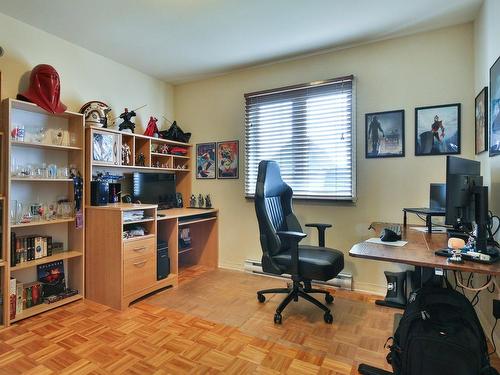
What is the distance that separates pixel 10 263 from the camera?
2248 mm

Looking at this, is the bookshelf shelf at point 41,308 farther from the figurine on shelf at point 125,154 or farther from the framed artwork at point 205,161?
the framed artwork at point 205,161

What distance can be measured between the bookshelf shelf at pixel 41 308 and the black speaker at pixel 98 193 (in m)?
0.88

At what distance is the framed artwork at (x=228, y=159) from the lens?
144 inches

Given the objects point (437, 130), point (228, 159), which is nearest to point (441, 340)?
point (437, 130)

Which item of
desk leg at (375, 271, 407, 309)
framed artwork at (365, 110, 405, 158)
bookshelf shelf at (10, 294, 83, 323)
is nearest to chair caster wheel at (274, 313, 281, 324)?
desk leg at (375, 271, 407, 309)

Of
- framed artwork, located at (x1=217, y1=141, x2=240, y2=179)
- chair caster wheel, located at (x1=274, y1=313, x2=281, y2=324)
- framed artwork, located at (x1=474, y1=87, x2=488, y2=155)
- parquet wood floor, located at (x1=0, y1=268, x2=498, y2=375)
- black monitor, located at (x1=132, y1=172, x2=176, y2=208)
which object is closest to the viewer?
parquet wood floor, located at (x1=0, y1=268, x2=498, y2=375)

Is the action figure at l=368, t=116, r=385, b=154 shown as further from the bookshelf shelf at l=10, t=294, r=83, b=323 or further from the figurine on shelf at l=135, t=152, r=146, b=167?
the bookshelf shelf at l=10, t=294, r=83, b=323

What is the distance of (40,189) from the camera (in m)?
2.66

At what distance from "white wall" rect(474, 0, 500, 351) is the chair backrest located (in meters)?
1.47

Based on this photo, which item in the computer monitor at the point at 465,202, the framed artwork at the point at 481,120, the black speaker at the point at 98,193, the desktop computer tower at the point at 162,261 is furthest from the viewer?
the desktop computer tower at the point at 162,261

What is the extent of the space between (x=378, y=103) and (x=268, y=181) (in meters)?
1.41

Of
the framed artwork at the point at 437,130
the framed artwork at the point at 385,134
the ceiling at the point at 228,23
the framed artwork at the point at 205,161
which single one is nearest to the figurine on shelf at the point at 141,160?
the framed artwork at the point at 205,161

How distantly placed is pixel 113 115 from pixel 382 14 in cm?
290

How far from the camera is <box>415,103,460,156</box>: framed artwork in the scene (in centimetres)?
257
